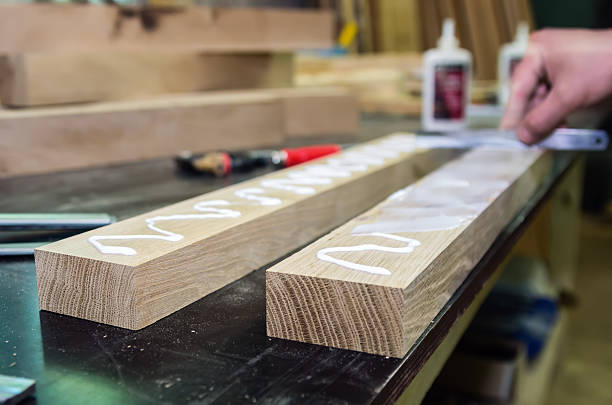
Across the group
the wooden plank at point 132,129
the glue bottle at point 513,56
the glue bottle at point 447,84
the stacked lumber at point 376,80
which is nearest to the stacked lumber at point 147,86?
the wooden plank at point 132,129

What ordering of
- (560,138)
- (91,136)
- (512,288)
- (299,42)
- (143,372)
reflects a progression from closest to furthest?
1. (143,372)
2. (560,138)
3. (91,136)
4. (299,42)
5. (512,288)

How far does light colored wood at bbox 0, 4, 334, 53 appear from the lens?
1.38 meters

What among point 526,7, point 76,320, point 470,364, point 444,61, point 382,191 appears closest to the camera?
point 76,320

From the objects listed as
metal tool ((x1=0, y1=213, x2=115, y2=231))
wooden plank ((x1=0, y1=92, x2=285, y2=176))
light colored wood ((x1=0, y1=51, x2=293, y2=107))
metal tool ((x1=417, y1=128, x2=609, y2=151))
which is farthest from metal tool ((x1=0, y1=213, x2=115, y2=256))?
metal tool ((x1=417, y1=128, x2=609, y2=151))

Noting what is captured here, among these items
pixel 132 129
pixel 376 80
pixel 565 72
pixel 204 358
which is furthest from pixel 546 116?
pixel 376 80

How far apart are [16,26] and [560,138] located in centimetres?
116

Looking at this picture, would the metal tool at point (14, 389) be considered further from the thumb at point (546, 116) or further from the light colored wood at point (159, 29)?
the light colored wood at point (159, 29)

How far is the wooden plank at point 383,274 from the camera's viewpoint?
54 cm

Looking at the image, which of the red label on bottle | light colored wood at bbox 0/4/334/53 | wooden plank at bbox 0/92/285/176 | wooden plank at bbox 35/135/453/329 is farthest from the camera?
the red label on bottle

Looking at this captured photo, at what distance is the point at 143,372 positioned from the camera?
20.4 inches

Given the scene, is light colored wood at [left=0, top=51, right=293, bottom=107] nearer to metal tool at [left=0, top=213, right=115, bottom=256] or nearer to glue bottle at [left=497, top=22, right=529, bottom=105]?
metal tool at [left=0, top=213, right=115, bottom=256]

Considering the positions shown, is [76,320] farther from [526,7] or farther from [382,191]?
[526,7]

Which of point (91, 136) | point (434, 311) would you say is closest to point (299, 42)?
point (91, 136)

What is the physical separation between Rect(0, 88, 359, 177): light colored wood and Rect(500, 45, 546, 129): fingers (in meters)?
0.68
